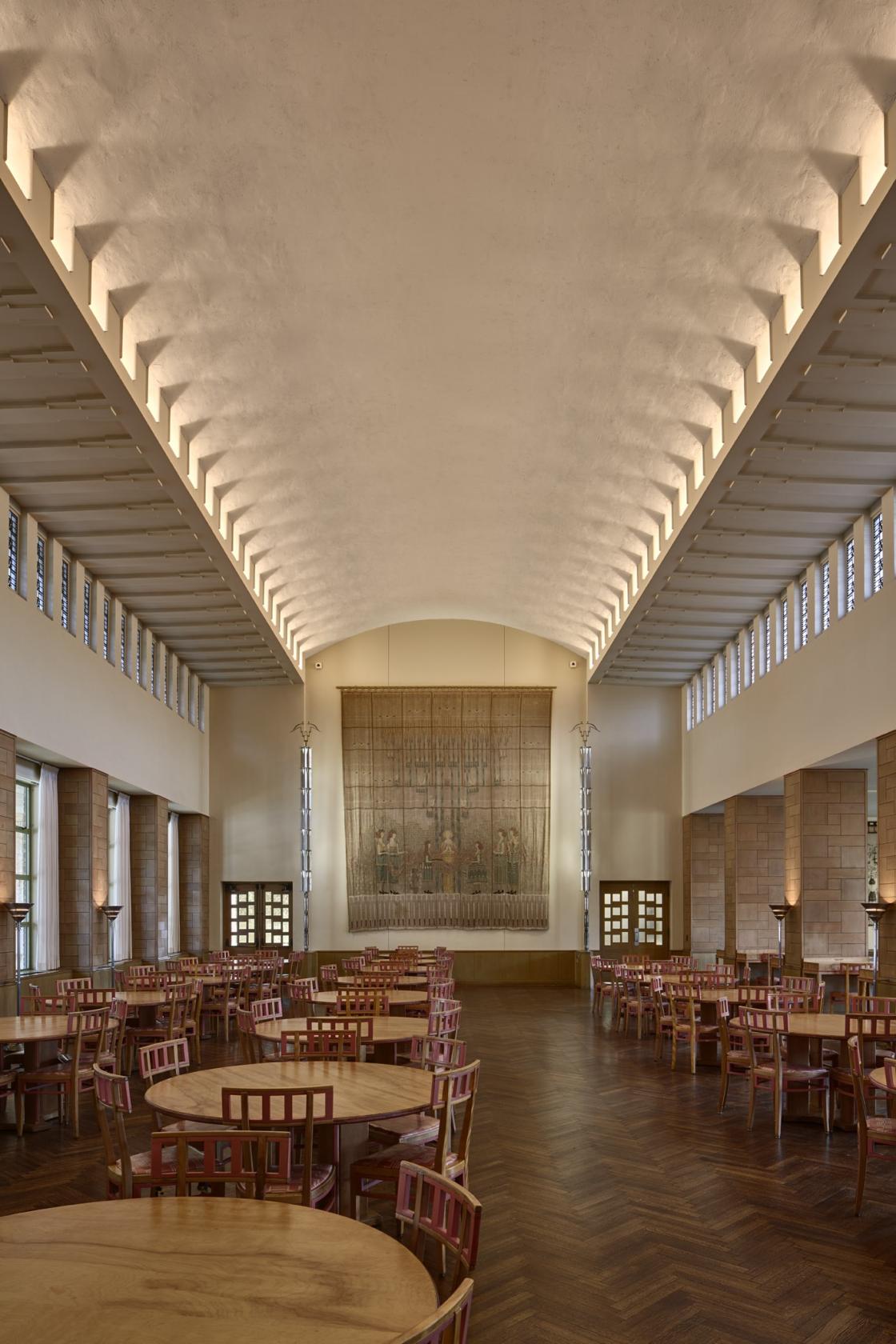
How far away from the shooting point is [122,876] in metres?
19.7

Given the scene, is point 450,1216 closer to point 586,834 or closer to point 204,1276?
point 204,1276

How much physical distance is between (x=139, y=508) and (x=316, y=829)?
39.6 ft

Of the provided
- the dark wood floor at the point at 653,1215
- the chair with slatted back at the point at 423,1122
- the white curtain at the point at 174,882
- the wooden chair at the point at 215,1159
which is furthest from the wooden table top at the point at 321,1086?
the white curtain at the point at 174,882

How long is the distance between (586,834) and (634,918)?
2064 mm

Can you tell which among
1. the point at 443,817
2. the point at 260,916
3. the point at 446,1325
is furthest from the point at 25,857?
the point at 446,1325

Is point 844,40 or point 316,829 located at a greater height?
point 844,40

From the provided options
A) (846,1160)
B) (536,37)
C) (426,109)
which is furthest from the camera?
(426,109)

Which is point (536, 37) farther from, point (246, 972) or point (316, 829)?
point (316, 829)

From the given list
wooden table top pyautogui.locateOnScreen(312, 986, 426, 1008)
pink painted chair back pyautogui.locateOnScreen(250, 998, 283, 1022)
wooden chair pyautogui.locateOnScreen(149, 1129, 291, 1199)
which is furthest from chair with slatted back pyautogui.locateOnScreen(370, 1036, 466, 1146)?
wooden table top pyautogui.locateOnScreen(312, 986, 426, 1008)

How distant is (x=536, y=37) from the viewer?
8.48m

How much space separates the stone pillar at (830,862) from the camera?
16359 millimetres

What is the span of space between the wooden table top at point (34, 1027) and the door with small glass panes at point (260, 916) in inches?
581

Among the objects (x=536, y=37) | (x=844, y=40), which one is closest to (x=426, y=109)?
(x=536, y=37)

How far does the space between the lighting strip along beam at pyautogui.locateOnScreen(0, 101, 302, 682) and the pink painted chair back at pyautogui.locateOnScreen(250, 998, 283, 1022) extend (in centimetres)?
521
